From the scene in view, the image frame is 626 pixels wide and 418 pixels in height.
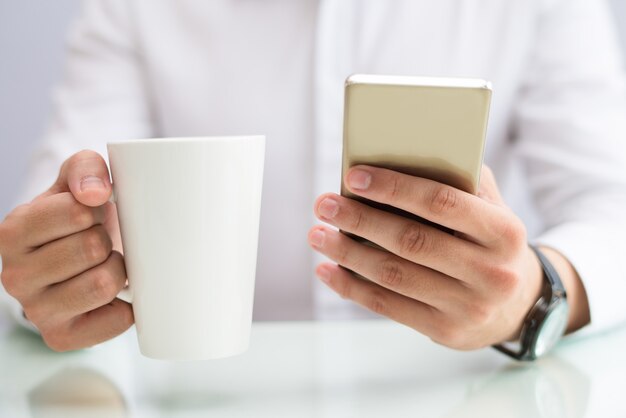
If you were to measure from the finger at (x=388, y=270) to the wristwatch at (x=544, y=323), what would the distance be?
0.10 m

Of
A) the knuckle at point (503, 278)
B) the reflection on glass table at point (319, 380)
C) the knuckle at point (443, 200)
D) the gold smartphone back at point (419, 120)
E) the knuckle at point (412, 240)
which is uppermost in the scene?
the gold smartphone back at point (419, 120)

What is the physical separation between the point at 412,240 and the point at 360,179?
0.06 metres

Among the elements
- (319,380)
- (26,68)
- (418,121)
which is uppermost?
(418,121)

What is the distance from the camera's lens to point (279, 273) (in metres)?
1.00

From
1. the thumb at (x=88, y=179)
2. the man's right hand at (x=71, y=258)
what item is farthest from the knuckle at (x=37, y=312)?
the thumb at (x=88, y=179)

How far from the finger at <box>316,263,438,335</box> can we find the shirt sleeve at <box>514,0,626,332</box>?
0.28 meters

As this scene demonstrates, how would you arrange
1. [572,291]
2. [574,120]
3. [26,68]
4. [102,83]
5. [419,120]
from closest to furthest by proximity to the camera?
[419,120] < [572,291] < [574,120] < [102,83] < [26,68]

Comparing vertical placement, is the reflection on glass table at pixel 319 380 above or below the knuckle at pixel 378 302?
below

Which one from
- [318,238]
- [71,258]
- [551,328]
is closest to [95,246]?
[71,258]

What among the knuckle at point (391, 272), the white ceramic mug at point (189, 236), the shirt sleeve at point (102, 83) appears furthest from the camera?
the shirt sleeve at point (102, 83)

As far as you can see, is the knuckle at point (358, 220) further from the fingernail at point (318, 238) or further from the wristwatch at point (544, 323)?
the wristwatch at point (544, 323)

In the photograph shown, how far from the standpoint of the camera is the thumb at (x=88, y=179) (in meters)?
0.43

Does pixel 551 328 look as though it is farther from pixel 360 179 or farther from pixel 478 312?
pixel 360 179

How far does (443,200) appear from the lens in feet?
1.44
